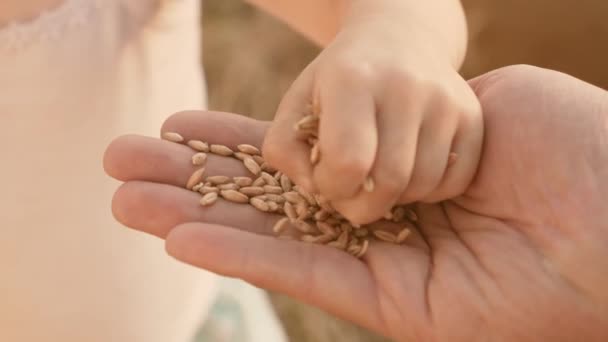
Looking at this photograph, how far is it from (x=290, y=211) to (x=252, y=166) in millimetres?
65

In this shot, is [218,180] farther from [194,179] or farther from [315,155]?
[315,155]

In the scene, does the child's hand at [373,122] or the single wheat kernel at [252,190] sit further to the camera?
the single wheat kernel at [252,190]

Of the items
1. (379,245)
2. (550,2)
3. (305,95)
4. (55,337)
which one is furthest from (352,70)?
(550,2)

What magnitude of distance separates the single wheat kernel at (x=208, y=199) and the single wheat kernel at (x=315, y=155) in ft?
0.39

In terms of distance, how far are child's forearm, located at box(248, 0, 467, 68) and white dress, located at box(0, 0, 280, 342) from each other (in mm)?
185

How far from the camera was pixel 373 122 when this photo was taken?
1.72 ft

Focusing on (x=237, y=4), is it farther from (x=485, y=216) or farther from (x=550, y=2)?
(x=485, y=216)

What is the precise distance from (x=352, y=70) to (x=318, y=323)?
0.96m

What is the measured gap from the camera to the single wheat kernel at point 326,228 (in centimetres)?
63

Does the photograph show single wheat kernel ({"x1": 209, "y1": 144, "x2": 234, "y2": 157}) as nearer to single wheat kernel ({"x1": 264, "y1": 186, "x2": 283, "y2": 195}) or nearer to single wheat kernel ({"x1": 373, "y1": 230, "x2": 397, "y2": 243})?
single wheat kernel ({"x1": 264, "y1": 186, "x2": 283, "y2": 195})

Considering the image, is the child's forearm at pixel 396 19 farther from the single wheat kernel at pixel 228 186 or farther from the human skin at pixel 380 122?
the single wheat kernel at pixel 228 186

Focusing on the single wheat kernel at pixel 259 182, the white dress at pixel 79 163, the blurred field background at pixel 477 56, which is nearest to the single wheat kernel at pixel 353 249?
the single wheat kernel at pixel 259 182

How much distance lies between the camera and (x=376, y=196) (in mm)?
544

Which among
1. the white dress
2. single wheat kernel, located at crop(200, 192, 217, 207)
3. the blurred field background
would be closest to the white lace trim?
the white dress
